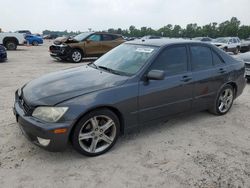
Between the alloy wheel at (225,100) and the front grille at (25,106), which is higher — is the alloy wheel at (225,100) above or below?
below

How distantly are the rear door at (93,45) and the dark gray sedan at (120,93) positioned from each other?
8801mm

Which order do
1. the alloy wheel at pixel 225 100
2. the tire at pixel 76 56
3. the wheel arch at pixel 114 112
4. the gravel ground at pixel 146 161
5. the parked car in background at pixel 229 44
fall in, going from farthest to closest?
1. the parked car in background at pixel 229 44
2. the tire at pixel 76 56
3. the alloy wheel at pixel 225 100
4. the wheel arch at pixel 114 112
5. the gravel ground at pixel 146 161

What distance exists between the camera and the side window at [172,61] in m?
3.97

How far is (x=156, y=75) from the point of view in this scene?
3.56m

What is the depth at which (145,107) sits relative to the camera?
3752mm

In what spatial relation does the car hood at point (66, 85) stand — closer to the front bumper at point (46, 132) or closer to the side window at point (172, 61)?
the front bumper at point (46, 132)

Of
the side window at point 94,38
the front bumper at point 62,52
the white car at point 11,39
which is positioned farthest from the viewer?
the white car at point 11,39

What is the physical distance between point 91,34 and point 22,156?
10.8 metres

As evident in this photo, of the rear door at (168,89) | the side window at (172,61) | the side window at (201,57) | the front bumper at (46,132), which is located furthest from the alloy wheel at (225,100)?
the front bumper at (46,132)

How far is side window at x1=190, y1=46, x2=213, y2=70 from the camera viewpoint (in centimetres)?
445

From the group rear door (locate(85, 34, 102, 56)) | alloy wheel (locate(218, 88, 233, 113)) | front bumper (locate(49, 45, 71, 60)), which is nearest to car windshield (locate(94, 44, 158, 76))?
alloy wheel (locate(218, 88, 233, 113))

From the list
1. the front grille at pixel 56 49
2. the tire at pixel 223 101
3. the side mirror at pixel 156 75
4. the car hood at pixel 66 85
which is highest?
the side mirror at pixel 156 75

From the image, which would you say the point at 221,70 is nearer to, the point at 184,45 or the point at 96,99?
the point at 184,45

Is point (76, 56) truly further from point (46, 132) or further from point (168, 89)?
point (46, 132)
